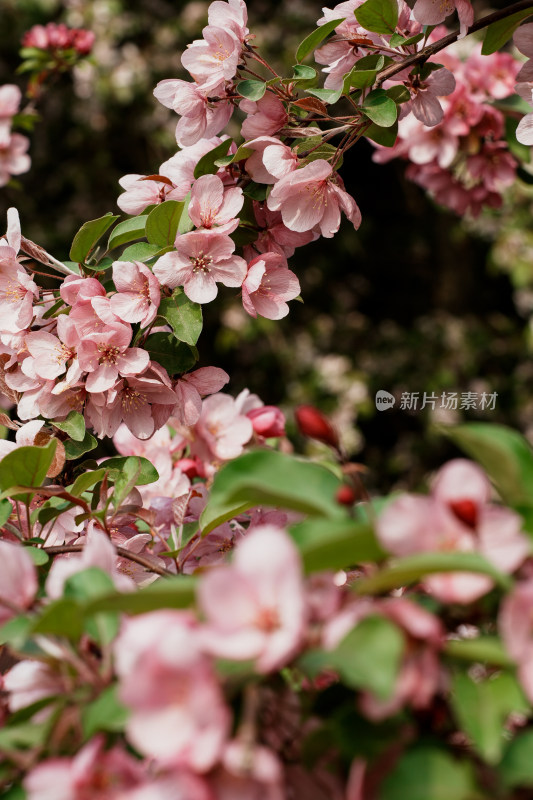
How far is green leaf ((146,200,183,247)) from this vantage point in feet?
2.38

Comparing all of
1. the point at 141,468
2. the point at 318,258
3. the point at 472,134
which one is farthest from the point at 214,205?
the point at 318,258

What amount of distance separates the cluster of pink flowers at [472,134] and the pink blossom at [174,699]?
1.15 meters

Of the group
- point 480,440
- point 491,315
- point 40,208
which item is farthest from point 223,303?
point 480,440

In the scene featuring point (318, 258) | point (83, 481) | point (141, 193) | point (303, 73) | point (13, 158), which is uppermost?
point (303, 73)

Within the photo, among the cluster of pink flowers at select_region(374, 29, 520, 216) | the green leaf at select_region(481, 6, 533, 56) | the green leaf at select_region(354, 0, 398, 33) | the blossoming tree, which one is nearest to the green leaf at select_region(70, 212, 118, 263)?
the blossoming tree

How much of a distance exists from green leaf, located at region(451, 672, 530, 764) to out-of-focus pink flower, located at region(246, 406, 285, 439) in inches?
20.9

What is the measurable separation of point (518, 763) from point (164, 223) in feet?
1.83

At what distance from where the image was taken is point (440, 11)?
78 centimetres

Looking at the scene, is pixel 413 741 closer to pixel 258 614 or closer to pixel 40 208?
pixel 258 614

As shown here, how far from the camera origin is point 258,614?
13.5 inches

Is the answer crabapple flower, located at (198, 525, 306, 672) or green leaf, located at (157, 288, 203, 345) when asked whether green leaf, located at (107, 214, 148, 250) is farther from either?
crabapple flower, located at (198, 525, 306, 672)

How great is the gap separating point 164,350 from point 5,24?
3.20 metres

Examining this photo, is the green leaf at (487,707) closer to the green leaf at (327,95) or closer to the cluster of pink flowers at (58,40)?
the green leaf at (327,95)

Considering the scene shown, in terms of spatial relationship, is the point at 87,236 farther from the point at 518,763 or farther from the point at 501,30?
the point at 518,763
